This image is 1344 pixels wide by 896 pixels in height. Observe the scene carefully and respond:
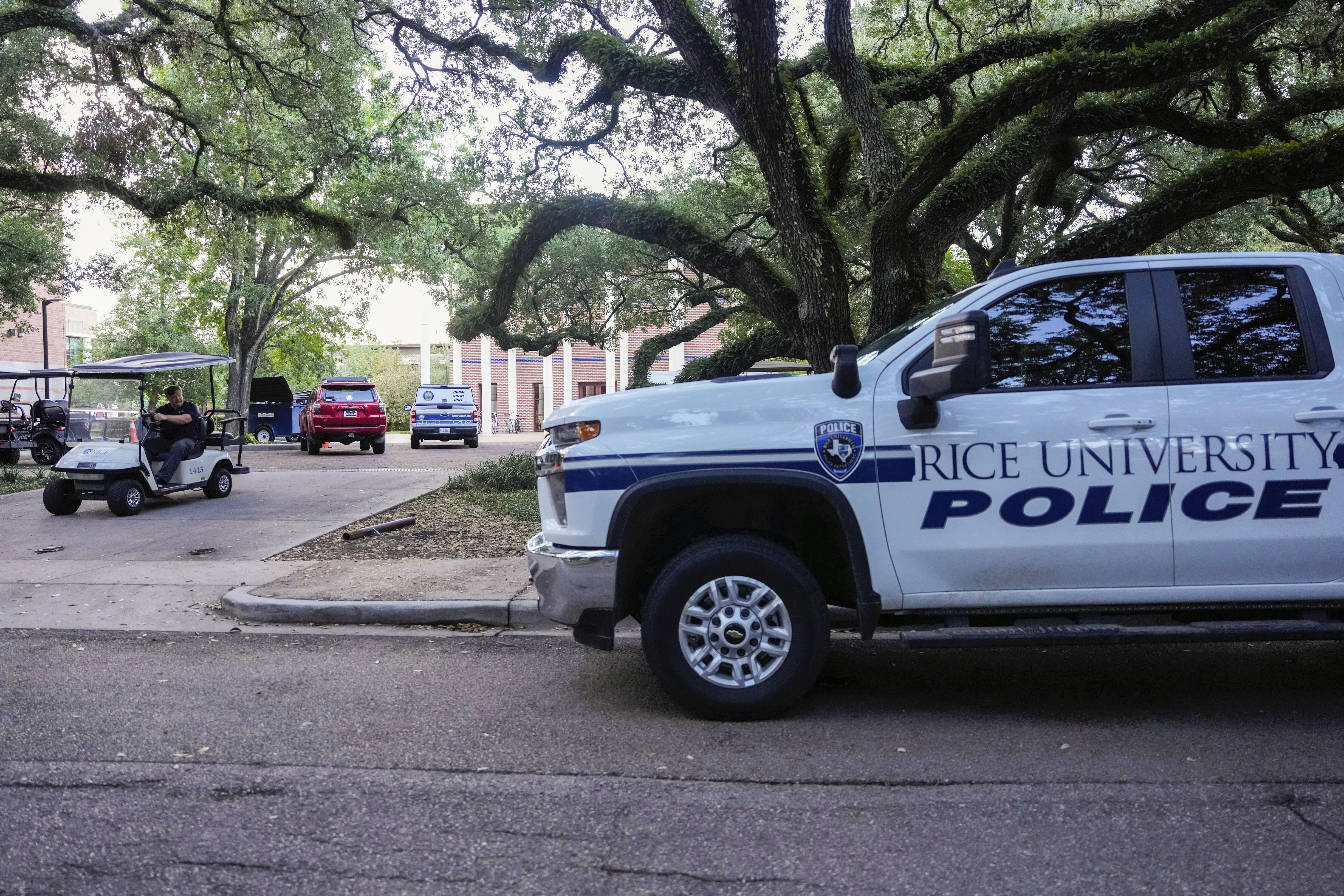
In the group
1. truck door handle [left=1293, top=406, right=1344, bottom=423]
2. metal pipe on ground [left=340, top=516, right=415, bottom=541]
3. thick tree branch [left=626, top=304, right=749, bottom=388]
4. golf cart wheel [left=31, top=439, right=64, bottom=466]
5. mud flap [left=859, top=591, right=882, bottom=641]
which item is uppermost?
thick tree branch [left=626, top=304, right=749, bottom=388]

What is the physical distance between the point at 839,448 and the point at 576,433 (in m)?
1.20

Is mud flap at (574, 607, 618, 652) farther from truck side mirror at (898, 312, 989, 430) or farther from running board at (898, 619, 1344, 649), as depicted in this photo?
truck side mirror at (898, 312, 989, 430)

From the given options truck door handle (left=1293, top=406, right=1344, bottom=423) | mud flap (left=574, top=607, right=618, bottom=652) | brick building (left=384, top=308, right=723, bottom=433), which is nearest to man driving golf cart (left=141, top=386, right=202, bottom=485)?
mud flap (left=574, top=607, right=618, bottom=652)

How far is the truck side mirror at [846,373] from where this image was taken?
461cm

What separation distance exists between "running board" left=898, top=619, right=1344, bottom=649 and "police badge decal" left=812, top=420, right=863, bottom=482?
0.77 metres

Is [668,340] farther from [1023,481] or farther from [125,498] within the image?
[1023,481]

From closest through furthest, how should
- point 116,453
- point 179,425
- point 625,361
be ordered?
point 116,453
point 179,425
point 625,361

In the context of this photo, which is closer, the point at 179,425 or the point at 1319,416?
the point at 1319,416

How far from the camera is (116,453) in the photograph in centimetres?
1285

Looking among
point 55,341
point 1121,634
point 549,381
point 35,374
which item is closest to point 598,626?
point 1121,634

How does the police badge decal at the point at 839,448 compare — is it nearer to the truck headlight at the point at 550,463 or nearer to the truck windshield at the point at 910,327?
the truck windshield at the point at 910,327

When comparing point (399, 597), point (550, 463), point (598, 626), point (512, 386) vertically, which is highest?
point (512, 386)

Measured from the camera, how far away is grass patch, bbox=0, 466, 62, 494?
16.1m

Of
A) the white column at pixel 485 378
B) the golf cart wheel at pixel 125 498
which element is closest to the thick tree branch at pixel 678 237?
the golf cart wheel at pixel 125 498
